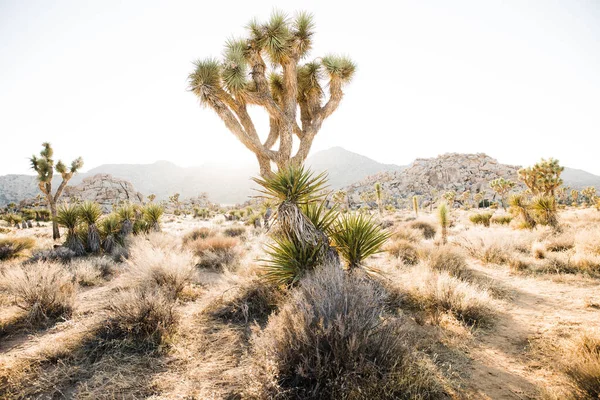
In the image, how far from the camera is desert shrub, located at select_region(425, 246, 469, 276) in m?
6.26

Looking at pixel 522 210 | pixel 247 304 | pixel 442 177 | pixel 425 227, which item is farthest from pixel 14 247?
pixel 442 177

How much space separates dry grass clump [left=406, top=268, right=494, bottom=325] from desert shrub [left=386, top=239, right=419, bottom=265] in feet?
9.94

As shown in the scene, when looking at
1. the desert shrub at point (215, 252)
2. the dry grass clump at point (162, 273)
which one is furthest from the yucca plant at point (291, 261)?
the desert shrub at point (215, 252)

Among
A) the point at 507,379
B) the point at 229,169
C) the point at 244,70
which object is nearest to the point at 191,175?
the point at 229,169

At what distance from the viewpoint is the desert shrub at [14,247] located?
901 cm

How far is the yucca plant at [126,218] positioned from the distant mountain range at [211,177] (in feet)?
290

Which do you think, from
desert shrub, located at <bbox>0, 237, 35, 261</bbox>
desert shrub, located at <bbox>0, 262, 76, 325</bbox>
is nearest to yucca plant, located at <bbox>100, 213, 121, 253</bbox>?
desert shrub, located at <bbox>0, 237, 35, 261</bbox>

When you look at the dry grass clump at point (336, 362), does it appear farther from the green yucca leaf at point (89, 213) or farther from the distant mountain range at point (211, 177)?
the distant mountain range at point (211, 177)

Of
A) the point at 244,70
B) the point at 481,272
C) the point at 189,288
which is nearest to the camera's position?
the point at 189,288

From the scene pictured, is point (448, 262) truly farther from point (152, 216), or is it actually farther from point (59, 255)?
point (152, 216)

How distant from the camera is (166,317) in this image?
12.2 ft

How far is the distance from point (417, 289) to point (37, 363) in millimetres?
5688

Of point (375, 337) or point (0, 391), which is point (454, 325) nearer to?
point (375, 337)

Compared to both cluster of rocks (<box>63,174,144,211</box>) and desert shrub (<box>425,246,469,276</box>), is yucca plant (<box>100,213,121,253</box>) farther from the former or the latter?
cluster of rocks (<box>63,174,144,211</box>)
